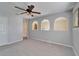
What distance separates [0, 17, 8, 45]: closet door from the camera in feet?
18.7

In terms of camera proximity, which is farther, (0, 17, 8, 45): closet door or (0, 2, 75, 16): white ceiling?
(0, 17, 8, 45): closet door

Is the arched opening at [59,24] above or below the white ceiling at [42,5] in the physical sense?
below

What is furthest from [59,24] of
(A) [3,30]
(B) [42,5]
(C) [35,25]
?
(A) [3,30]

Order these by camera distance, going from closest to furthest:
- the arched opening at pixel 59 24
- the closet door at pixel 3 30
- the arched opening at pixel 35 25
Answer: the closet door at pixel 3 30 → the arched opening at pixel 59 24 → the arched opening at pixel 35 25

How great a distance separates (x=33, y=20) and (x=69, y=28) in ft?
14.3

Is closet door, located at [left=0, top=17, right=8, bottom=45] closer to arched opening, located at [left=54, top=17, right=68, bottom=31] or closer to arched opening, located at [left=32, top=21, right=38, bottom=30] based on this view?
arched opening, located at [left=32, top=21, right=38, bottom=30]

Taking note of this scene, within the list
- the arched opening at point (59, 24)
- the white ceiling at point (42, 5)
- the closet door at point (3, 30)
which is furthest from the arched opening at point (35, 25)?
the closet door at point (3, 30)

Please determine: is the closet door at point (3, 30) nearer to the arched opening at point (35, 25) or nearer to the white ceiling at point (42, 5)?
the white ceiling at point (42, 5)

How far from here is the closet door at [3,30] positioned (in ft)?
18.7

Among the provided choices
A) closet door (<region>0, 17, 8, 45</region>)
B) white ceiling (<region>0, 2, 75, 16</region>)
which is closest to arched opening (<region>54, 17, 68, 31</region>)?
white ceiling (<region>0, 2, 75, 16</region>)

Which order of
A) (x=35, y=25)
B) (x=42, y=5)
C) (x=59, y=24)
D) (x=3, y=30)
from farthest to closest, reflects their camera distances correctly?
(x=35, y=25), (x=59, y=24), (x=3, y=30), (x=42, y=5)

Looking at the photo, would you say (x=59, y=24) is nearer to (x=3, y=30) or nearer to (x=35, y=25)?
(x=35, y=25)

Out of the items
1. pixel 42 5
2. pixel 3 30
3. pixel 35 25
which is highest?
pixel 42 5

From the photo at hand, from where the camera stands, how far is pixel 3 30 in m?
5.85
